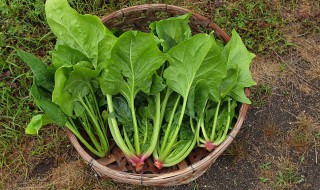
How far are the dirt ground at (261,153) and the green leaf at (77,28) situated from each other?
62 centimetres

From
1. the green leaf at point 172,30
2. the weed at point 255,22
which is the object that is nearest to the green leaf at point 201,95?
the green leaf at point 172,30

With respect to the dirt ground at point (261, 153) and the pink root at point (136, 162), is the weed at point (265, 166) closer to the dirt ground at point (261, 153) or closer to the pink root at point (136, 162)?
the dirt ground at point (261, 153)

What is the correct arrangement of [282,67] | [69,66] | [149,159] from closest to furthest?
1. [69,66]
2. [149,159]
3. [282,67]

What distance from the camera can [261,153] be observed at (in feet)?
7.19

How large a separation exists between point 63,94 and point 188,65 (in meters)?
0.51

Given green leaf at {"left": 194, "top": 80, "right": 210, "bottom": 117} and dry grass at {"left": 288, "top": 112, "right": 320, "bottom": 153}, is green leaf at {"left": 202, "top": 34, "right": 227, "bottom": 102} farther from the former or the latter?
dry grass at {"left": 288, "top": 112, "right": 320, "bottom": 153}

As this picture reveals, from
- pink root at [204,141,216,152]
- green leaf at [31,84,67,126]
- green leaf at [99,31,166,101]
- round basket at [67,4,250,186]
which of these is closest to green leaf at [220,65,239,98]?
round basket at [67,4,250,186]

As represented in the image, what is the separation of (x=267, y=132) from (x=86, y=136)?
2.99 feet

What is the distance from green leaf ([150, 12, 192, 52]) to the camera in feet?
6.20

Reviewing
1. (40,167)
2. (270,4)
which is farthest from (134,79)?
(270,4)

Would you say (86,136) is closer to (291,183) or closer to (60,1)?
(60,1)

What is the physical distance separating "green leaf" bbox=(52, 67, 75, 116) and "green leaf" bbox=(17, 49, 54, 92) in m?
0.11

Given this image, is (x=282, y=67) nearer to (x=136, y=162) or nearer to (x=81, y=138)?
(x=136, y=162)

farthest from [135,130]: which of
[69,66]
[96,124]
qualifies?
[69,66]
